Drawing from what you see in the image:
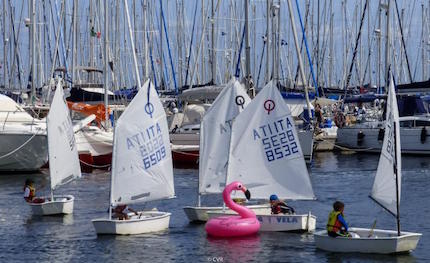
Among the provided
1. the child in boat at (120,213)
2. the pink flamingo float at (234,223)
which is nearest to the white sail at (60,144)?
the child in boat at (120,213)

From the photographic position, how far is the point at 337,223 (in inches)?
1018

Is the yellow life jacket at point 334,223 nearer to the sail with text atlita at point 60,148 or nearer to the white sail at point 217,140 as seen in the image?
the white sail at point 217,140

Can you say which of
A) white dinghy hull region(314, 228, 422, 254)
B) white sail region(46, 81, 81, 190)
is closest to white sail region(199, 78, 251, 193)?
white sail region(46, 81, 81, 190)

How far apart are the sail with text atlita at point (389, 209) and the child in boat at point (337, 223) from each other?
0.16m

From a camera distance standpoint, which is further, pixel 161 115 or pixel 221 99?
pixel 221 99

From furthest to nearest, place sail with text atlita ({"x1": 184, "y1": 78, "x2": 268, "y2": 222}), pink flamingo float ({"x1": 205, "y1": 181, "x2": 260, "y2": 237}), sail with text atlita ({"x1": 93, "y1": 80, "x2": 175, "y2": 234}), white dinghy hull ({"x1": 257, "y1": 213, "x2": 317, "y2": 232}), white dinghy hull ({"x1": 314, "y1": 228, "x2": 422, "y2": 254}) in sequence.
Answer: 1. sail with text atlita ({"x1": 184, "y1": 78, "x2": 268, "y2": 222})
2. sail with text atlita ({"x1": 93, "y1": 80, "x2": 175, "y2": 234})
3. white dinghy hull ({"x1": 257, "y1": 213, "x2": 317, "y2": 232})
4. pink flamingo float ({"x1": 205, "y1": 181, "x2": 260, "y2": 237})
5. white dinghy hull ({"x1": 314, "y1": 228, "x2": 422, "y2": 254})

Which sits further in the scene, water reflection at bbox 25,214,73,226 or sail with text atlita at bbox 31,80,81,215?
sail with text atlita at bbox 31,80,81,215

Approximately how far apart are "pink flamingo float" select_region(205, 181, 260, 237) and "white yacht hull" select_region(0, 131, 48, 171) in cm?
2114

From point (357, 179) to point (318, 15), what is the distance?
39894 mm

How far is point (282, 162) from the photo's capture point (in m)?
31.5

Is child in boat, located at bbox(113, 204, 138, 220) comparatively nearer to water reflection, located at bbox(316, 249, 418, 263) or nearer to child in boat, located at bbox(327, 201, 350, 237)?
water reflection, located at bbox(316, 249, 418, 263)

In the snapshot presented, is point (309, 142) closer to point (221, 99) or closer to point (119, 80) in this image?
point (221, 99)

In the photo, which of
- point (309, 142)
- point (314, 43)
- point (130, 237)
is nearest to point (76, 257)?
point (130, 237)

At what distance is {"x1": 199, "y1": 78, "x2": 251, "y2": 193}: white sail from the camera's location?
108 ft
